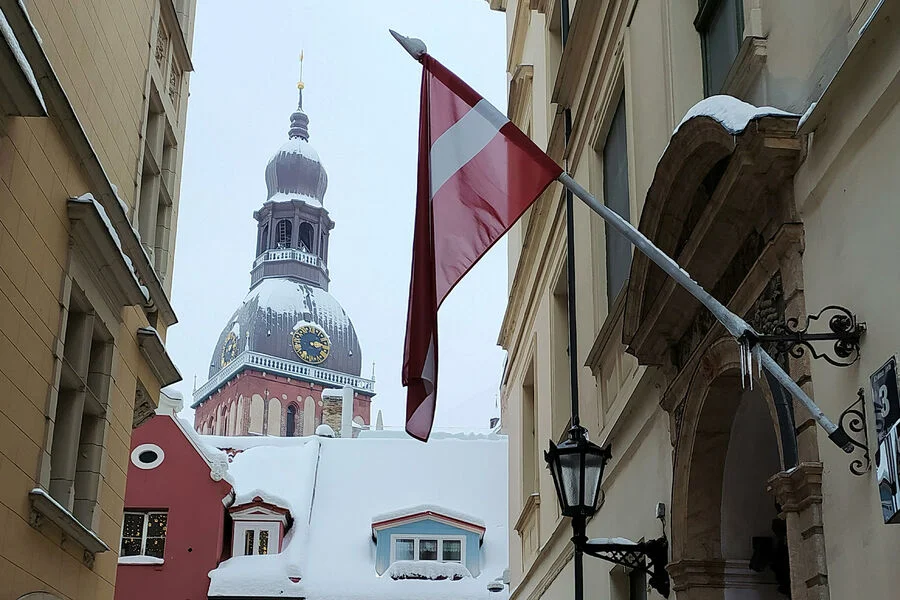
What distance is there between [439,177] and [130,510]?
2551 centimetres

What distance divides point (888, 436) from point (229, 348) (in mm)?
98687

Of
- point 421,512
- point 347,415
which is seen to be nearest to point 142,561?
point 421,512

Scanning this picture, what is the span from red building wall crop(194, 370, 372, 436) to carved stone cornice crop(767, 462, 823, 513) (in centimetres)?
8932

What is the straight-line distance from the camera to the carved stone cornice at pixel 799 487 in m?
5.75

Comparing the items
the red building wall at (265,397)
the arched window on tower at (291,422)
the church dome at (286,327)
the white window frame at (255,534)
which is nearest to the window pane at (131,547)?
the white window frame at (255,534)

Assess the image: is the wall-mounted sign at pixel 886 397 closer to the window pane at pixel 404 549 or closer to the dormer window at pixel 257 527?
the dormer window at pixel 257 527

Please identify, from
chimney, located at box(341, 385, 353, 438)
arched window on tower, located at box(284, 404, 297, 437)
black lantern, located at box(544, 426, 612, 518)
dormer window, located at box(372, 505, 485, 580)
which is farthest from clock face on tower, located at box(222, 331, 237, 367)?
black lantern, located at box(544, 426, 612, 518)

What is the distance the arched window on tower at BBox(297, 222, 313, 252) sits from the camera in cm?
10019

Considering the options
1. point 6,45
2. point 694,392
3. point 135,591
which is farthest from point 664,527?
point 135,591

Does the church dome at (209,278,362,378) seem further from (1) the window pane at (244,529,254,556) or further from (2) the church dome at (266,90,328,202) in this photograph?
(1) the window pane at (244,529,254,556)

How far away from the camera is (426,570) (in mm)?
31562

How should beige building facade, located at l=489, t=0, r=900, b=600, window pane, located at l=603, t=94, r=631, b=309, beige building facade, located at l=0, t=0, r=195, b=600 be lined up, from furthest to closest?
window pane, located at l=603, t=94, r=631, b=309, beige building facade, located at l=0, t=0, r=195, b=600, beige building facade, located at l=489, t=0, r=900, b=600

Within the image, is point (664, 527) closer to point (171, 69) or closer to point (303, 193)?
point (171, 69)

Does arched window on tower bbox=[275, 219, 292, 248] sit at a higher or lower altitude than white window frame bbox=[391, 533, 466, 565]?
higher
